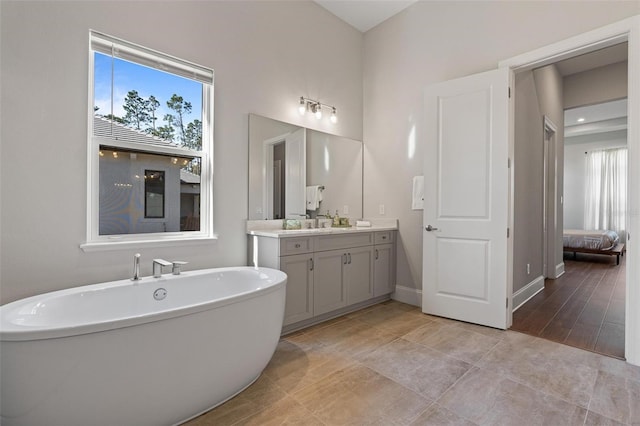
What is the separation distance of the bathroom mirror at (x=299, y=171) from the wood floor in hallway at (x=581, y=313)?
212cm

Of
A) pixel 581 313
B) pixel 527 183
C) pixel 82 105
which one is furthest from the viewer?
pixel 527 183

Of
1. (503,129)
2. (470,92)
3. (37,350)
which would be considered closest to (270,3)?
(470,92)

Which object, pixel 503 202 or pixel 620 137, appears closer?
pixel 503 202

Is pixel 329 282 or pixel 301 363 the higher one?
pixel 329 282

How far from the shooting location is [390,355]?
2.28 metres

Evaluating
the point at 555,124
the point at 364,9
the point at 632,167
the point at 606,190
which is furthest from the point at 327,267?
the point at 606,190

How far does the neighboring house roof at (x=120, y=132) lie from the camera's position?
2137 millimetres

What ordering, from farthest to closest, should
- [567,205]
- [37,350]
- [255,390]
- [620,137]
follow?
[567,205], [620,137], [255,390], [37,350]

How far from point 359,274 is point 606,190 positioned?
8181 mm

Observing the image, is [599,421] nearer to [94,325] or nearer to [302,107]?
[94,325]

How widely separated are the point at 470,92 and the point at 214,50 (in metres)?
2.31

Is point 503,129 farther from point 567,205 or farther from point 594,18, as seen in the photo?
point 567,205

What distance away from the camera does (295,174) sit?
3.26 metres

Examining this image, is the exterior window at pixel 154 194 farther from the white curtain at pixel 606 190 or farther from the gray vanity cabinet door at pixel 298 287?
the white curtain at pixel 606 190
